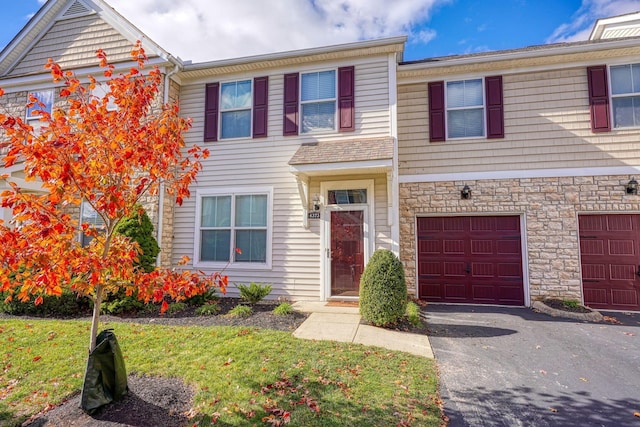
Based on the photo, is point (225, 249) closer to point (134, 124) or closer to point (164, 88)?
point (164, 88)

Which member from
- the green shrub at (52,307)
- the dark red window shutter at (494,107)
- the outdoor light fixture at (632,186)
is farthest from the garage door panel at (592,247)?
the green shrub at (52,307)

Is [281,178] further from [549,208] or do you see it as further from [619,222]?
[619,222]

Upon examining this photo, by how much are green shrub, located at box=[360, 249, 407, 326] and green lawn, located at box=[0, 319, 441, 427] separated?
98 cm

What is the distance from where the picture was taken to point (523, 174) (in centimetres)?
741

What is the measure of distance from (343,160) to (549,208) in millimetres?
4908

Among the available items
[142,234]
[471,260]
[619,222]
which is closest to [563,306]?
[471,260]

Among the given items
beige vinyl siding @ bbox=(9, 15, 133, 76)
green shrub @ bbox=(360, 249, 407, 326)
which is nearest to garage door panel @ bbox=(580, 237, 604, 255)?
green shrub @ bbox=(360, 249, 407, 326)

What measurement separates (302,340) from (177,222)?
5112 mm

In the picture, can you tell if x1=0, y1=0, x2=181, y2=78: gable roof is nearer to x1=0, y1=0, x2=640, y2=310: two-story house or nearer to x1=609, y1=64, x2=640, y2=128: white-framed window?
x1=0, y1=0, x2=640, y2=310: two-story house

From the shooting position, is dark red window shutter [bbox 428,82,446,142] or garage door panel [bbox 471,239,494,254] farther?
dark red window shutter [bbox 428,82,446,142]

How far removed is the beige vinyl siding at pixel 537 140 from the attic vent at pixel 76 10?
9.36 meters

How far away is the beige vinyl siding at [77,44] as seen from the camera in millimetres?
8328

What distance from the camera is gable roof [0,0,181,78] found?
8195 mm

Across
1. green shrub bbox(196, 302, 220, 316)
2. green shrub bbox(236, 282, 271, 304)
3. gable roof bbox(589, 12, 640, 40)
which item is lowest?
green shrub bbox(196, 302, 220, 316)
